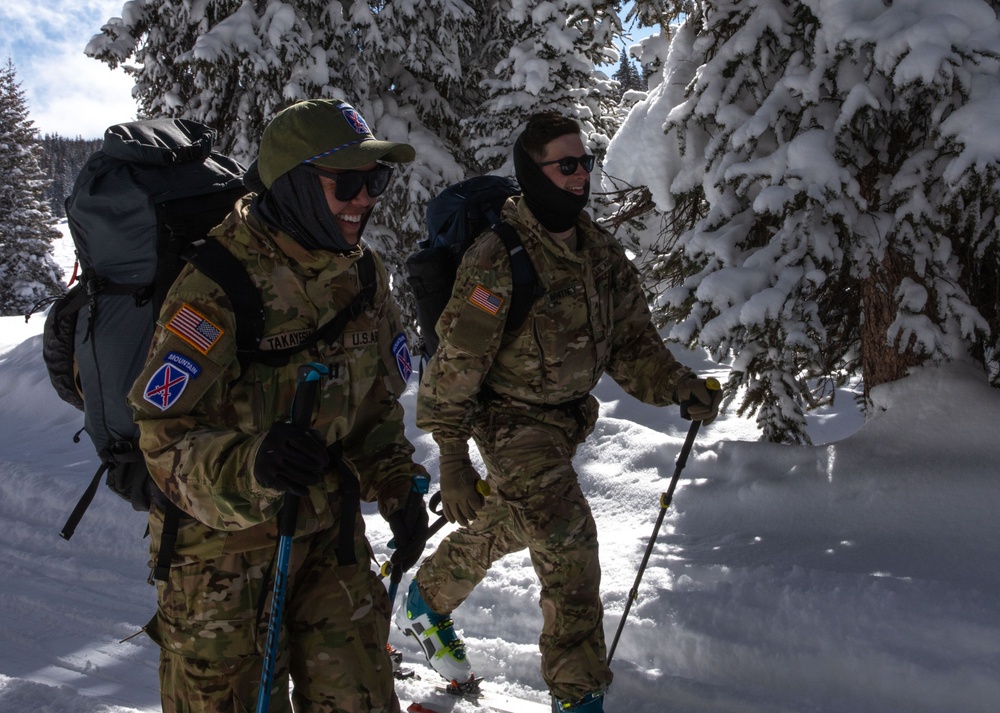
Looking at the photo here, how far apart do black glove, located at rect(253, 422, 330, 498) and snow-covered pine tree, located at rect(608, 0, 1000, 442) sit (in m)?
3.84

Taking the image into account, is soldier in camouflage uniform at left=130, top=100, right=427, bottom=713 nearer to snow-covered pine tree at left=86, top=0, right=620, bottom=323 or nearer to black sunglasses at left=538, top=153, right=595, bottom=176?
black sunglasses at left=538, top=153, right=595, bottom=176

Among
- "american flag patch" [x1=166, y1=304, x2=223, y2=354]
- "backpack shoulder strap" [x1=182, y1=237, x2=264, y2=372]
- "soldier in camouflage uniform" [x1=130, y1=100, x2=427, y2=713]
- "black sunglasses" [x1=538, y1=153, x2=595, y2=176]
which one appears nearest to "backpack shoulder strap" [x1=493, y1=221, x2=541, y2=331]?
"black sunglasses" [x1=538, y1=153, x2=595, y2=176]

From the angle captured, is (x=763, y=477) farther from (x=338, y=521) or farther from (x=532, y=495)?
(x=338, y=521)

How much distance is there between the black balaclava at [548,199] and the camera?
373 cm

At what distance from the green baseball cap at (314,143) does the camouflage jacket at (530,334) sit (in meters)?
1.08

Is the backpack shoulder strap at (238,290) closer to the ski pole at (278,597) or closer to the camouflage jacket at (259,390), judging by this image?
the camouflage jacket at (259,390)

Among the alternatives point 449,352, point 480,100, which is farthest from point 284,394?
point 480,100

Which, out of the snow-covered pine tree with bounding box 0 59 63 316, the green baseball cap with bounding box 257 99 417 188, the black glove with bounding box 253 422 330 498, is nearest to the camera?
the black glove with bounding box 253 422 330 498

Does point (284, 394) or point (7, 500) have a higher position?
point (284, 394)

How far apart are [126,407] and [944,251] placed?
495 centimetres

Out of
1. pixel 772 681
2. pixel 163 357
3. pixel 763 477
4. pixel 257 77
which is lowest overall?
pixel 772 681

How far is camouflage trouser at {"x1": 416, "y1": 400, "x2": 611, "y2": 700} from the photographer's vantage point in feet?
11.5

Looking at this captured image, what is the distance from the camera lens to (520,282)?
361 cm

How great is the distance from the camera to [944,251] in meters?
5.30
